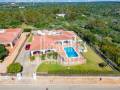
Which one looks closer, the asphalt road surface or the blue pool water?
the asphalt road surface

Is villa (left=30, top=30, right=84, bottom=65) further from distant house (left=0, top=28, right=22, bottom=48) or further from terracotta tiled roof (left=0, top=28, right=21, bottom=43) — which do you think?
terracotta tiled roof (left=0, top=28, right=21, bottom=43)

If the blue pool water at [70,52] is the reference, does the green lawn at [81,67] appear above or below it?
below

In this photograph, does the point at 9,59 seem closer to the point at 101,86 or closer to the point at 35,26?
the point at 101,86

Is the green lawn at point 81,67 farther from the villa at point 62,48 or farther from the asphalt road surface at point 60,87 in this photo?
the asphalt road surface at point 60,87

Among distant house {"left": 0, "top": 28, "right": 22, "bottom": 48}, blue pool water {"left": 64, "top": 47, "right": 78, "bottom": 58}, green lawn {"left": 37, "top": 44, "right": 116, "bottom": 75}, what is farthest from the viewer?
distant house {"left": 0, "top": 28, "right": 22, "bottom": 48}

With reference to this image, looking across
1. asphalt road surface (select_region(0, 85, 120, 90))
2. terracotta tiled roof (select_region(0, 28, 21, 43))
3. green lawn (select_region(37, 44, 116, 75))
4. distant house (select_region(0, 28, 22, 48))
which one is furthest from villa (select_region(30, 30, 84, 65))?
asphalt road surface (select_region(0, 85, 120, 90))

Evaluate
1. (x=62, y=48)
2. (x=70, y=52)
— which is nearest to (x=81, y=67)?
(x=70, y=52)

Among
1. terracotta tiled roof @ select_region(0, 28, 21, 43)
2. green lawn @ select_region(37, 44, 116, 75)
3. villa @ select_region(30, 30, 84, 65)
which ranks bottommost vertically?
green lawn @ select_region(37, 44, 116, 75)

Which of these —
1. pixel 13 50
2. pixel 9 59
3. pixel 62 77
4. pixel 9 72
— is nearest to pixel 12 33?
pixel 13 50

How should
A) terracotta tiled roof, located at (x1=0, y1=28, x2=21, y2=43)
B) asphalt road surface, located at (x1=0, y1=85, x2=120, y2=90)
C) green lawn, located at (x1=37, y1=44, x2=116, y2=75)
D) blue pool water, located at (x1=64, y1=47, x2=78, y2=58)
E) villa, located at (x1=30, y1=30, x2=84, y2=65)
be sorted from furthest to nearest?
terracotta tiled roof, located at (x1=0, y1=28, x2=21, y2=43)
blue pool water, located at (x1=64, y1=47, x2=78, y2=58)
villa, located at (x1=30, y1=30, x2=84, y2=65)
green lawn, located at (x1=37, y1=44, x2=116, y2=75)
asphalt road surface, located at (x1=0, y1=85, x2=120, y2=90)

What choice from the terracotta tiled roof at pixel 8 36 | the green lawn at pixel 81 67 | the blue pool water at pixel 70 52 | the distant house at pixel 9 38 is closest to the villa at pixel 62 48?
the blue pool water at pixel 70 52

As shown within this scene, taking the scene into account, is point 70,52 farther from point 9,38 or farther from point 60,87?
point 9,38
